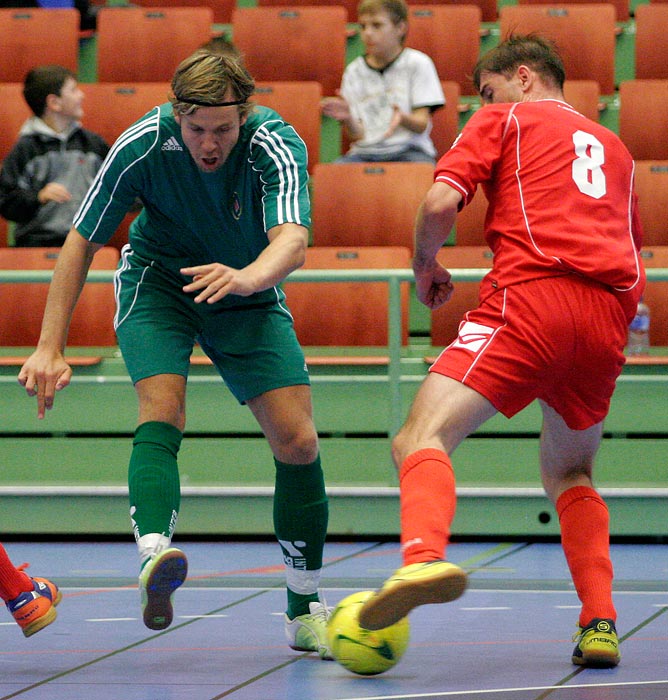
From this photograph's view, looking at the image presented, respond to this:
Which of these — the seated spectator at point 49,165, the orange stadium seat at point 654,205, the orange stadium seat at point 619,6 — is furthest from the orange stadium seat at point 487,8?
the seated spectator at point 49,165

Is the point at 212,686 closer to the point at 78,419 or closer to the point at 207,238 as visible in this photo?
the point at 207,238


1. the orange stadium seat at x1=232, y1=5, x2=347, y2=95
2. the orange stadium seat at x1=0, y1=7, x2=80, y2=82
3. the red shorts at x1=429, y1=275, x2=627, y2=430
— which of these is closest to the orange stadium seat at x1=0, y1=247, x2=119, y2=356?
the orange stadium seat at x1=232, y1=5, x2=347, y2=95

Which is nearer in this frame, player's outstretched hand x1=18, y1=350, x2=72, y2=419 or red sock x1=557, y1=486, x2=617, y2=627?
player's outstretched hand x1=18, y1=350, x2=72, y2=419

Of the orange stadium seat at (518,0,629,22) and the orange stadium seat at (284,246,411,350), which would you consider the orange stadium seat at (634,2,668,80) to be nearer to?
the orange stadium seat at (518,0,629,22)

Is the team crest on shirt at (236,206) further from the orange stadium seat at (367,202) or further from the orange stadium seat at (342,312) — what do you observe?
the orange stadium seat at (367,202)

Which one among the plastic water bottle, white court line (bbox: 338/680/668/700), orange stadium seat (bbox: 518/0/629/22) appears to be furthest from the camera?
orange stadium seat (bbox: 518/0/629/22)

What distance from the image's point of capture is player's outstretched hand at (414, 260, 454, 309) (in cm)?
321

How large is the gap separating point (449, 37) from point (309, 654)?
16.9 ft

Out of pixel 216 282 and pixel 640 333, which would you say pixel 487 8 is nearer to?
pixel 640 333

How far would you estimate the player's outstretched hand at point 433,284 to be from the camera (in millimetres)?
3211

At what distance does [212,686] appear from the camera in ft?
10.1

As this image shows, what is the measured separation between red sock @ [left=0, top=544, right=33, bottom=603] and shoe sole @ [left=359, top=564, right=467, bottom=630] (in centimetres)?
116

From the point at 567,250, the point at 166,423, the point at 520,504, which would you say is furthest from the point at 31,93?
the point at 567,250

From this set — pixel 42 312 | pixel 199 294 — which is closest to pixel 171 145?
pixel 199 294
